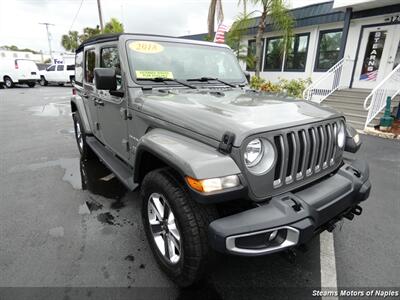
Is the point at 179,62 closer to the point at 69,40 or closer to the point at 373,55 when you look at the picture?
the point at 373,55

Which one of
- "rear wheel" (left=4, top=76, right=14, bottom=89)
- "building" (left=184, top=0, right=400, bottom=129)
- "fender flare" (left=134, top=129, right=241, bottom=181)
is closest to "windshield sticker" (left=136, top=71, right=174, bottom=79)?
"fender flare" (left=134, top=129, right=241, bottom=181)

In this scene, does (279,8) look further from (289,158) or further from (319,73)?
(289,158)

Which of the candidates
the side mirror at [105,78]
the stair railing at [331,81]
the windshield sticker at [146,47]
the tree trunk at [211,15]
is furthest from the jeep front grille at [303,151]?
the tree trunk at [211,15]

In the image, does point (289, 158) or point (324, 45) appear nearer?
point (289, 158)

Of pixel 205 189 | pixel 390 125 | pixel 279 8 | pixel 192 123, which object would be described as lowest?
pixel 390 125

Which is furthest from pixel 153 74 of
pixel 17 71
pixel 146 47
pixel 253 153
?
pixel 17 71

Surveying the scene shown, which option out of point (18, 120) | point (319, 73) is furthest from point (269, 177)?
point (319, 73)

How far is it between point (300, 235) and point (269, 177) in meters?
0.41

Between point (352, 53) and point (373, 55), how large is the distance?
0.76m

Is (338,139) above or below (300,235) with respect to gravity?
above

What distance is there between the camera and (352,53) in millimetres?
10039

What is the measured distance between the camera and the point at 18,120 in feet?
28.0

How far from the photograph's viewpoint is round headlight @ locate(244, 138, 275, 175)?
1.67 m

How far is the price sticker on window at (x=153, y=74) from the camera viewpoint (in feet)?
8.70
